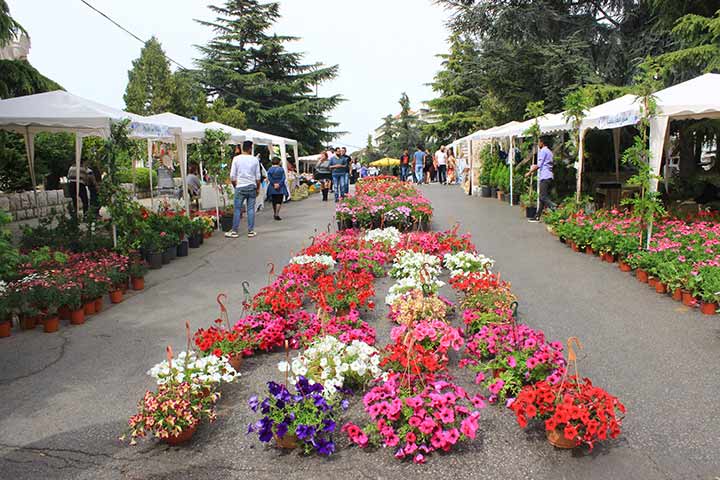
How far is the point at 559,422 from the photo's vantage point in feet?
10.7

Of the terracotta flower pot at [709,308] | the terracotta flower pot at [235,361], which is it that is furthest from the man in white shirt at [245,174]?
the terracotta flower pot at [709,308]

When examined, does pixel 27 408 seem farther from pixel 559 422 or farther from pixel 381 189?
pixel 381 189

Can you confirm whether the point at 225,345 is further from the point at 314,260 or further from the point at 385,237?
the point at 385,237

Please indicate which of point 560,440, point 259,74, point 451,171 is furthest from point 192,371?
point 259,74

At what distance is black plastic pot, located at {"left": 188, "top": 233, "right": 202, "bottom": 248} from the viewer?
36.3ft

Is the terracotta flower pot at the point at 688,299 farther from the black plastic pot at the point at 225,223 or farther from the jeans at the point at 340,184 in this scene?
the jeans at the point at 340,184

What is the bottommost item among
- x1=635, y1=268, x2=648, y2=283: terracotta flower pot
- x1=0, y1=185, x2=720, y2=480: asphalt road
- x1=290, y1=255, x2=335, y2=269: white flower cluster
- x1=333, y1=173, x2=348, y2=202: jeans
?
x1=0, y1=185, x2=720, y2=480: asphalt road

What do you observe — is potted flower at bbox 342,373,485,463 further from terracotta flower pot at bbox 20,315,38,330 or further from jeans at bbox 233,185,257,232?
jeans at bbox 233,185,257,232

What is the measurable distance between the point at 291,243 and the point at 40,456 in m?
8.00

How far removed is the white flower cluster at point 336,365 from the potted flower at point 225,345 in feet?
2.13

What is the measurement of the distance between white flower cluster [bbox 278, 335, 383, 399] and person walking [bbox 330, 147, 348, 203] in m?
13.2

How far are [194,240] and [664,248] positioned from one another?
8.30 meters

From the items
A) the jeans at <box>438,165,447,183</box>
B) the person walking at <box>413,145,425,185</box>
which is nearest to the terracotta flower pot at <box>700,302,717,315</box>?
the person walking at <box>413,145,425,185</box>

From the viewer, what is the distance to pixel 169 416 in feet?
11.5
